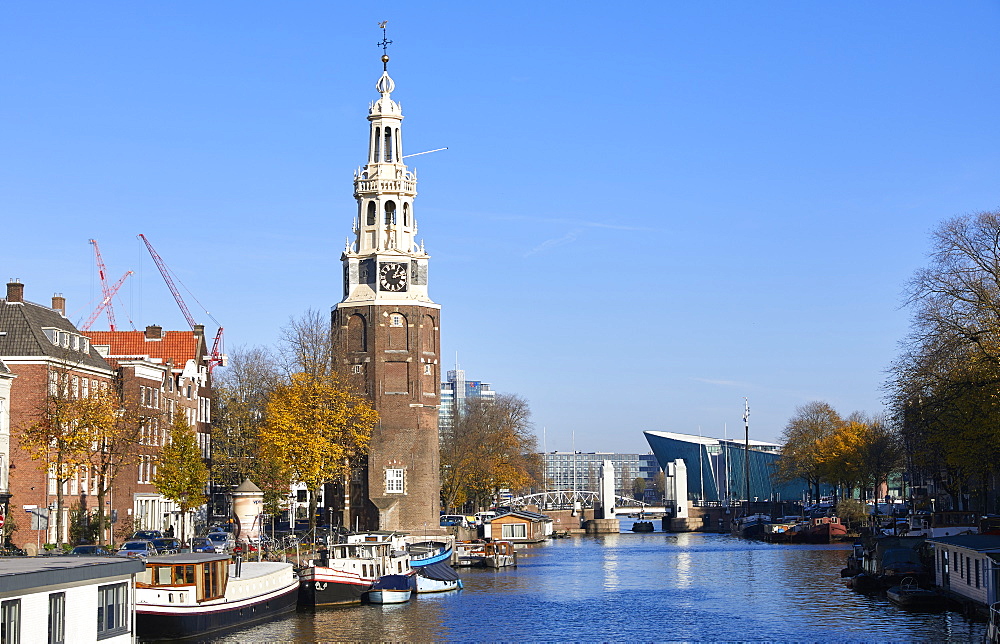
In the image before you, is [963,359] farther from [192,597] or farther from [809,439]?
[809,439]

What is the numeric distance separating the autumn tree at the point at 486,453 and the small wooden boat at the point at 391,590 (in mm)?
66586

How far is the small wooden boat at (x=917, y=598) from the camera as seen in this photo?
204 feet

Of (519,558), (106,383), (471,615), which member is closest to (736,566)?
(519,558)

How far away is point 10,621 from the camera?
3409 centimetres

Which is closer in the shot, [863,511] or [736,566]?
[736,566]

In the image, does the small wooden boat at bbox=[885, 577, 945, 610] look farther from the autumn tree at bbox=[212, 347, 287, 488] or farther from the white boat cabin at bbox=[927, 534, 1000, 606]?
the autumn tree at bbox=[212, 347, 287, 488]

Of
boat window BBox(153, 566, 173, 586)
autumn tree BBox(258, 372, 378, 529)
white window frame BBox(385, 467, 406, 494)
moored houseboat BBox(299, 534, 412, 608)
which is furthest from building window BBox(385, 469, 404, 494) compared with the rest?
boat window BBox(153, 566, 173, 586)

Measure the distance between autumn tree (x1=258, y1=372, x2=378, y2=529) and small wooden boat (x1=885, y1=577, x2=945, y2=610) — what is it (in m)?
38.1

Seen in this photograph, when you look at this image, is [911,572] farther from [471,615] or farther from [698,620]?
[471,615]

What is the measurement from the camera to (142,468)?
3824 inches

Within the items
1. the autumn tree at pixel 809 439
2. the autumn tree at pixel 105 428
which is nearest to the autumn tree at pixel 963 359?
the autumn tree at pixel 105 428

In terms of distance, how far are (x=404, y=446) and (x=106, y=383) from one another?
25007 mm

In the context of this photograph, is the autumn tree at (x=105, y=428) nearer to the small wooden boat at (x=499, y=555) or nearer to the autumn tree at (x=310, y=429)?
the autumn tree at (x=310, y=429)

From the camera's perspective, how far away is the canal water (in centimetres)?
5678
